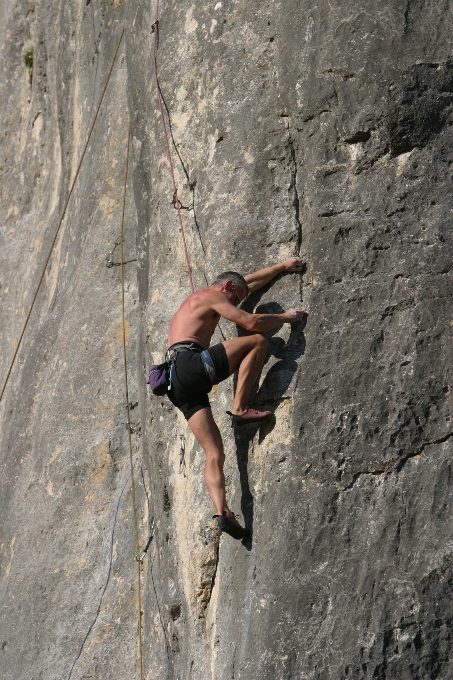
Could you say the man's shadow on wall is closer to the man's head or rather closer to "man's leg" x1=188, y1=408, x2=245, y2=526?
"man's leg" x1=188, y1=408, x2=245, y2=526

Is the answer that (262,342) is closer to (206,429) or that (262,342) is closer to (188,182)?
(206,429)

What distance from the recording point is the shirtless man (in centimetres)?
653

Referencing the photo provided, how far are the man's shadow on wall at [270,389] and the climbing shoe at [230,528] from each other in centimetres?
6

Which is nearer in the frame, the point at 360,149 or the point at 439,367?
the point at 439,367

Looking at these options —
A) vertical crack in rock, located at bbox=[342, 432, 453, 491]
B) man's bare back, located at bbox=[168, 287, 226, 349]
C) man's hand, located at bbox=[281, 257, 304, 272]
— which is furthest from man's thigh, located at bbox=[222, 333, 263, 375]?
vertical crack in rock, located at bbox=[342, 432, 453, 491]

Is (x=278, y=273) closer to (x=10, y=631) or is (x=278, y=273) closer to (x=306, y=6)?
(x=306, y=6)

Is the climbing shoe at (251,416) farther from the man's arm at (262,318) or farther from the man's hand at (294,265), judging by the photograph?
the man's hand at (294,265)

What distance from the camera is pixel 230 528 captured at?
629 centimetres

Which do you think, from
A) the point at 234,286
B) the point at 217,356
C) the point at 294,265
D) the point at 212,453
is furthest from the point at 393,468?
the point at 234,286

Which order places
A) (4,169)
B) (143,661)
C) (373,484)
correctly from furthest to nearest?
(4,169) → (143,661) → (373,484)

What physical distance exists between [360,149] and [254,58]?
1.16m

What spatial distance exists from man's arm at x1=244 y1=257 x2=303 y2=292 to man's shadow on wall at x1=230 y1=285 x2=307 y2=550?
0.65 ft

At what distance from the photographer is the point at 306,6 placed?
7.00 m

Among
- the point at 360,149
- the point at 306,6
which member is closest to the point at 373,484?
the point at 360,149
